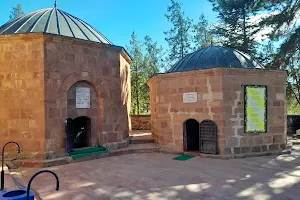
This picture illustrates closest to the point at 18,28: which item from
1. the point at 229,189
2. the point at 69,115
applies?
the point at 69,115

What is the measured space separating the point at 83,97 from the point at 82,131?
1.27m

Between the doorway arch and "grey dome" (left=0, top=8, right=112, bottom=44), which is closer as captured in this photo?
"grey dome" (left=0, top=8, right=112, bottom=44)

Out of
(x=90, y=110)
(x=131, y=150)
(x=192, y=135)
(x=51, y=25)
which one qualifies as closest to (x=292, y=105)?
(x=192, y=135)

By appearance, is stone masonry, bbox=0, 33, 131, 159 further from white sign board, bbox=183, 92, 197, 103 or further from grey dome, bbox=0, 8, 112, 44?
white sign board, bbox=183, 92, 197, 103

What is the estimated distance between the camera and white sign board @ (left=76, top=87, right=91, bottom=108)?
8.46 metres

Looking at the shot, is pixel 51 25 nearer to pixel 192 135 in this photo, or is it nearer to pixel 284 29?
pixel 192 135

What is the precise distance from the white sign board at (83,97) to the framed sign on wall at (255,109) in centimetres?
530

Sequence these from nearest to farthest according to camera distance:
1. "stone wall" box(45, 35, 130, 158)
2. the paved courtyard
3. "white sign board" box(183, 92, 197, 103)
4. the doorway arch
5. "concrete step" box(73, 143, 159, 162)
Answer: the paved courtyard → "stone wall" box(45, 35, 130, 158) → "concrete step" box(73, 143, 159, 162) → "white sign board" box(183, 92, 197, 103) → the doorway arch

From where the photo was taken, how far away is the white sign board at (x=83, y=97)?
8.46 metres

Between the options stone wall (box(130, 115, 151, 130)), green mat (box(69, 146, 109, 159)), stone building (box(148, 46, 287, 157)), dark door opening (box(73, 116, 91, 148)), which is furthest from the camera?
stone wall (box(130, 115, 151, 130))

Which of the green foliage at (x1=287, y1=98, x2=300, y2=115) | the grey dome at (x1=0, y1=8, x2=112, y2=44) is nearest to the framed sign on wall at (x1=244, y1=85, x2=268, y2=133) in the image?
the grey dome at (x1=0, y1=8, x2=112, y2=44)

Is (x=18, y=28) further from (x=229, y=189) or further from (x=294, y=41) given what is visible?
(x=294, y=41)

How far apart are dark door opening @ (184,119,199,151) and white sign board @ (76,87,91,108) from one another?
3596mm

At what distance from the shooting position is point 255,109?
27.4 feet
